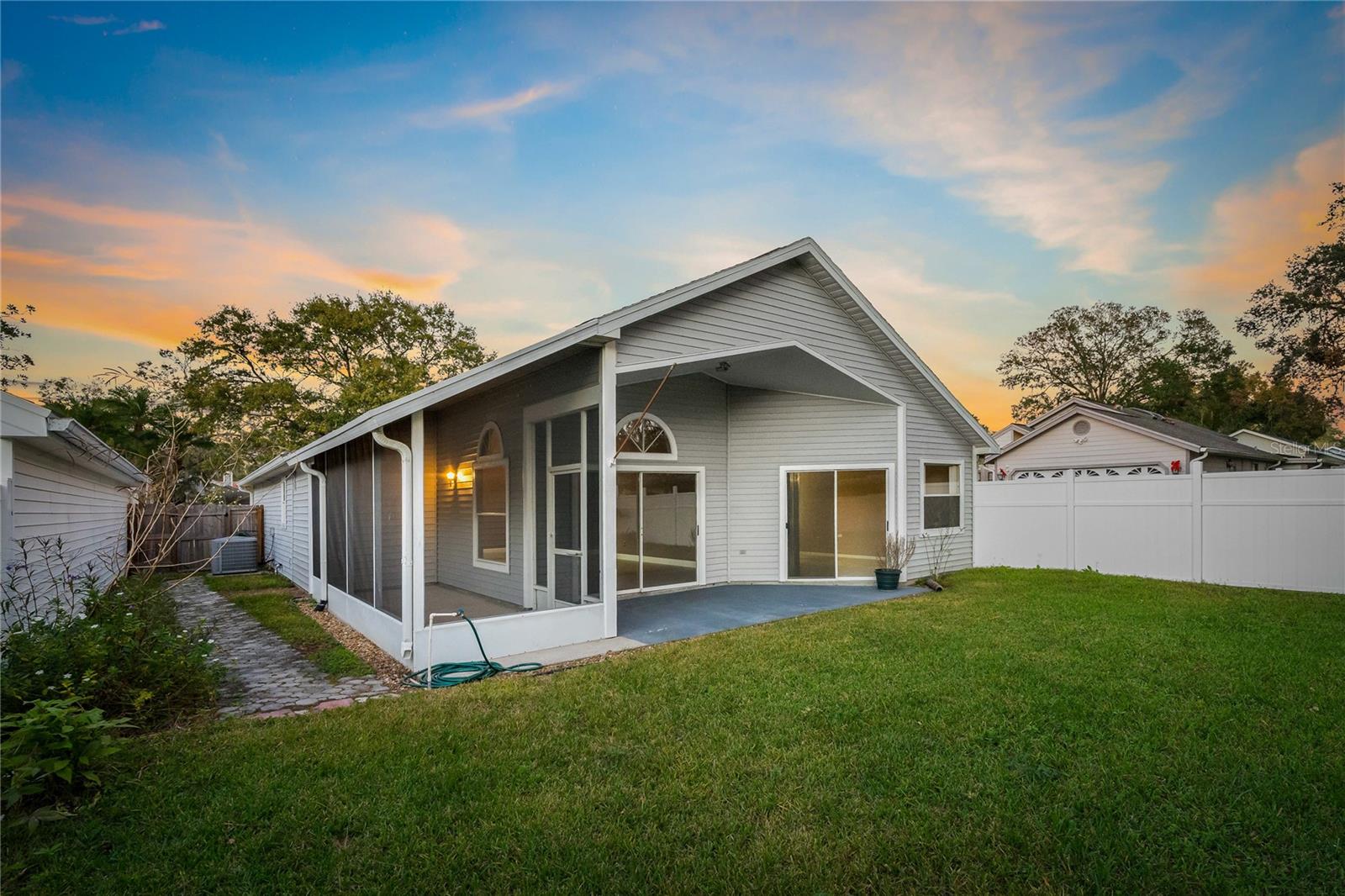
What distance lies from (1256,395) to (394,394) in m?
39.9

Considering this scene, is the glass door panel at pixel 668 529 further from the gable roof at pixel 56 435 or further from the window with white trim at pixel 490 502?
the gable roof at pixel 56 435

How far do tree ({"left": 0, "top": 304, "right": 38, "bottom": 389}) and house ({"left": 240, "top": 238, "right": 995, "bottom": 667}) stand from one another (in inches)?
355

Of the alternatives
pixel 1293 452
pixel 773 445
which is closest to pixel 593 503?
pixel 773 445

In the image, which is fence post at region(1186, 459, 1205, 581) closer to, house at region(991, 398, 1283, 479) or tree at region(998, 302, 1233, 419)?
house at region(991, 398, 1283, 479)

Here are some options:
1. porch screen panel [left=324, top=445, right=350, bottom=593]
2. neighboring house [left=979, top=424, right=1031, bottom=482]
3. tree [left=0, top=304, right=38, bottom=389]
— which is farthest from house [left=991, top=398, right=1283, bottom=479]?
tree [left=0, top=304, right=38, bottom=389]

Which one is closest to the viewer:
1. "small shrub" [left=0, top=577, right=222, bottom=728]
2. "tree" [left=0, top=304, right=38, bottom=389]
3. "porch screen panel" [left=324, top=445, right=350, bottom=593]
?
"small shrub" [left=0, top=577, right=222, bottom=728]

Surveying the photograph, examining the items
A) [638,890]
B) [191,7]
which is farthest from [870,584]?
[191,7]

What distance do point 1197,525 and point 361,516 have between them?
12.9 metres

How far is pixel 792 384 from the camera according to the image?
10.5m

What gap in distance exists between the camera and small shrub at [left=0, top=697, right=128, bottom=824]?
10.2 ft

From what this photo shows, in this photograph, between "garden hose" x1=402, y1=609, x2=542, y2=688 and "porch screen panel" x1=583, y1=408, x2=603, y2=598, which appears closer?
"garden hose" x1=402, y1=609, x2=542, y2=688

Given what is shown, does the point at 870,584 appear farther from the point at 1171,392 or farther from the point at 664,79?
the point at 1171,392

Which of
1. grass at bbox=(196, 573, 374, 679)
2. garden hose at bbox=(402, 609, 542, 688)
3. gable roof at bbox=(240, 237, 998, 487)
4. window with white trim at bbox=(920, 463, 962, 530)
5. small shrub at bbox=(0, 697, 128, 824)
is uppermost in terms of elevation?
gable roof at bbox=(240, 237, 998, 487)

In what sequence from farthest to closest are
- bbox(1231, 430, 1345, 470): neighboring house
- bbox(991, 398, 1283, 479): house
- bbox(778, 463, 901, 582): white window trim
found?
1. bbox(1231, 430, 1345, 470): neighboring house
2. bbox(991, 398, 1283, 479): house
3. bbox(778, 463, 901, 582): white window trim
